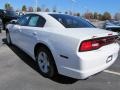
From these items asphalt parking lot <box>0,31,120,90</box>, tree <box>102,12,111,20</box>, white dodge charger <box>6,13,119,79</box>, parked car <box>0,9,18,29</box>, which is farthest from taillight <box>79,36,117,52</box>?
tree <box>102,12,111,20</box>

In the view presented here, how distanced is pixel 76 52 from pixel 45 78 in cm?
134

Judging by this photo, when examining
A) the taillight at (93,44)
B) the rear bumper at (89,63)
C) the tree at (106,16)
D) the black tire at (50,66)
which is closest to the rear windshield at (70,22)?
the black tire at (50,66)

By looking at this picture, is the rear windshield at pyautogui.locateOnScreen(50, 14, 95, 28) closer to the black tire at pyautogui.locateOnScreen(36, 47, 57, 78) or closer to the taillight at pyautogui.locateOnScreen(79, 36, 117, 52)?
the black tire at pyautogui.locateOnScreen(36, 47, 57, 78)

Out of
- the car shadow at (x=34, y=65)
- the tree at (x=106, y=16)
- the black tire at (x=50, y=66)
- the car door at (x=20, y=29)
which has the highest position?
the car door at (x=20, y=29)

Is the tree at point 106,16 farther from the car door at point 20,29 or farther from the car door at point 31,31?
the car door at point 31,31

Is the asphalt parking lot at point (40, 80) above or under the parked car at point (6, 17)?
under

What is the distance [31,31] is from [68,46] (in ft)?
5.79

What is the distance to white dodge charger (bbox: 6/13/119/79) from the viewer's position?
15.1ft

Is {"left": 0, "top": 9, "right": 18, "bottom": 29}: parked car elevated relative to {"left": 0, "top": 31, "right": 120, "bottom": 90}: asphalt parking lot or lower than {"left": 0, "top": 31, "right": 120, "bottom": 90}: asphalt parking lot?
elevated

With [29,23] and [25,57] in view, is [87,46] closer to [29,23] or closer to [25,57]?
[29,23]

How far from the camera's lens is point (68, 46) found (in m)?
4.70

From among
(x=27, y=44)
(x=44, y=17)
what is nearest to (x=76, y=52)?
(x=44, y=17)

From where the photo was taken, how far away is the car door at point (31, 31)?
5.92 meters

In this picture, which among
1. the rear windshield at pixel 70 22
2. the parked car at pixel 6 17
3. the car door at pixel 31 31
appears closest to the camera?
the rear windshield at pixel 70 22
